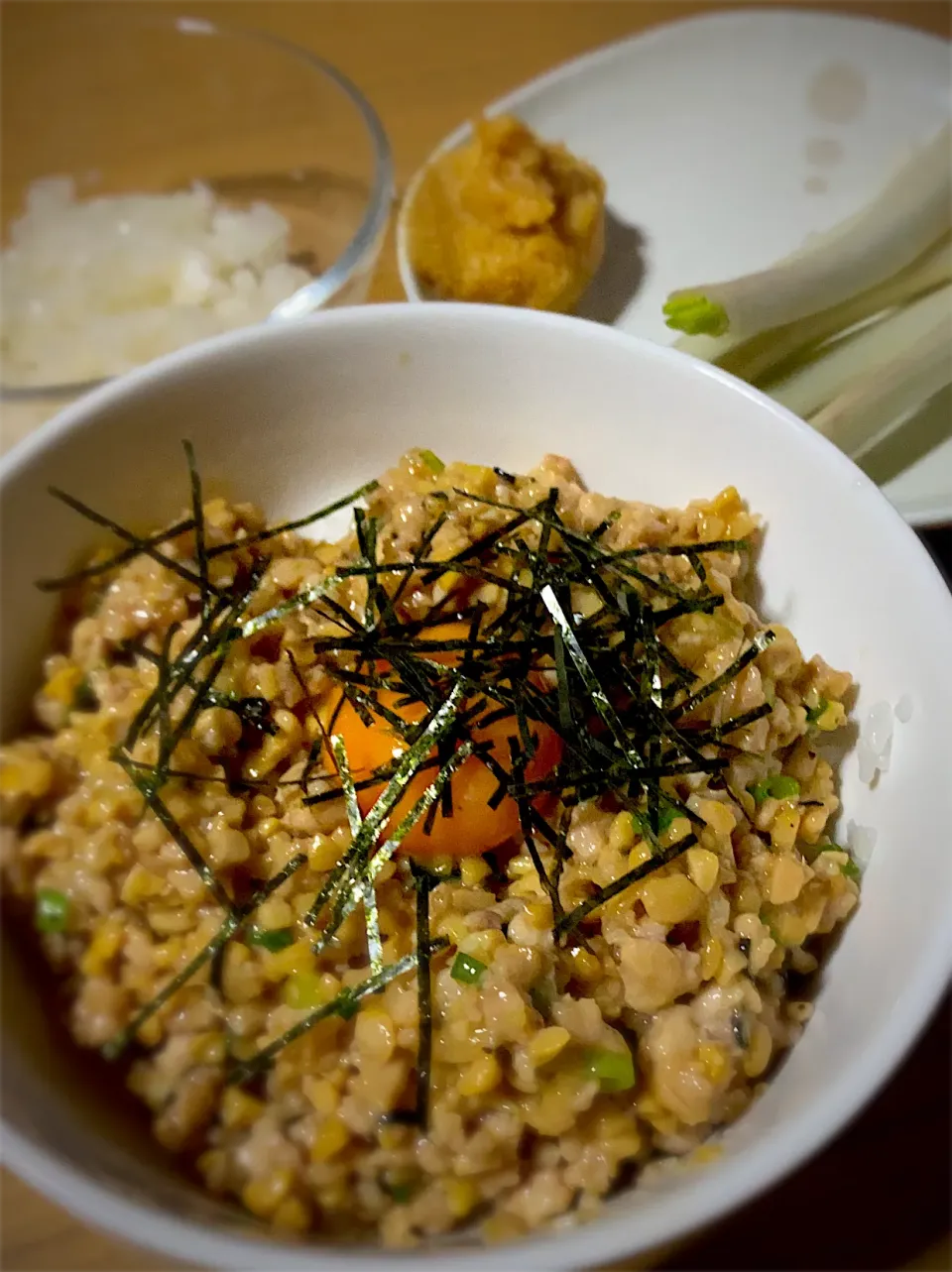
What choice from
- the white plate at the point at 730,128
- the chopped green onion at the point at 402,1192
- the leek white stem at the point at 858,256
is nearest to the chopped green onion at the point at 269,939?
the chopped green onion at the point at 402,1192

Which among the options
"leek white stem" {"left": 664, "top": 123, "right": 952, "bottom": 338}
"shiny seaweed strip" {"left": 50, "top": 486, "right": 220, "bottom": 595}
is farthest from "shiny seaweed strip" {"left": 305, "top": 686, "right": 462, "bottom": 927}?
"leek white stem" {"left": 664, "top": 123, "right": 952, "bottom": 338}

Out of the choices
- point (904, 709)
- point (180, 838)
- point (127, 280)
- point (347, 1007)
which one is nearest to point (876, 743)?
point (904, 709)

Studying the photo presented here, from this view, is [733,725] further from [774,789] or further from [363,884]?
[363,884]

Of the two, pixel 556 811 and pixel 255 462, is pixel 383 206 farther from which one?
pixel 556 811

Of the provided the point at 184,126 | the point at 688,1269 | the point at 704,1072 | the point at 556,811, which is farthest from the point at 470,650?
the point at 184,126

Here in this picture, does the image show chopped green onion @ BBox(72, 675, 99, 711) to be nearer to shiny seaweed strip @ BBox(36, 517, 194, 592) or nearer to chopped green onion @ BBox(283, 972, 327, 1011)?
shiny seaweed strip @ BBox(36, 517, 194, 592)

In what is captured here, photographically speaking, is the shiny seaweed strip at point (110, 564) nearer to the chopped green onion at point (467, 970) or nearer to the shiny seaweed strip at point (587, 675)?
the shiny seaweed strip at point (587, 675)
